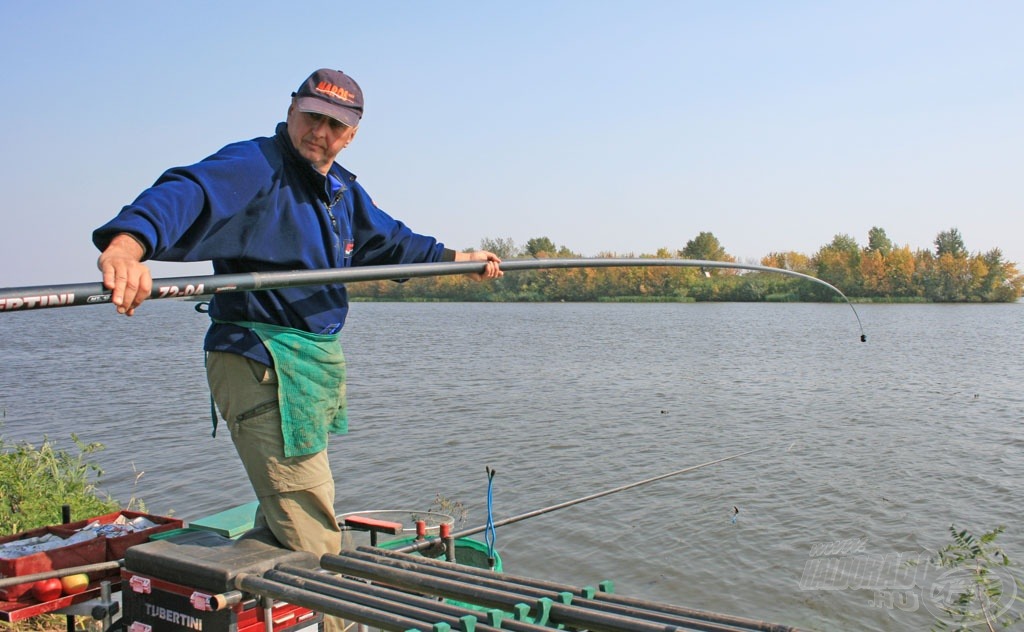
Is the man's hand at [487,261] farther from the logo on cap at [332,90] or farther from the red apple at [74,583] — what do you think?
the red apple at [74,583]

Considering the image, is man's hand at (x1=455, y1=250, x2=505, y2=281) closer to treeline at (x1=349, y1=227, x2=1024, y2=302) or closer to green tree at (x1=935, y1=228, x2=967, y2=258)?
treeline at (x1=349, y1=227, x2=1024, y2=302)

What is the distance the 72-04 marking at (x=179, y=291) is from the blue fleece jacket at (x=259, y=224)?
16 centimetres

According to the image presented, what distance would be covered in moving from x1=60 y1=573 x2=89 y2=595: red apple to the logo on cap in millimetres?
2240

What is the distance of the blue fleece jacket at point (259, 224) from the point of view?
275 centimetres

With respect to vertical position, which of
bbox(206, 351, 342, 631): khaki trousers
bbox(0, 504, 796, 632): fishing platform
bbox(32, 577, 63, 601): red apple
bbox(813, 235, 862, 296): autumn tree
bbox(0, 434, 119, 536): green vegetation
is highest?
bbox(813, 235, 862, 296): autumn tree

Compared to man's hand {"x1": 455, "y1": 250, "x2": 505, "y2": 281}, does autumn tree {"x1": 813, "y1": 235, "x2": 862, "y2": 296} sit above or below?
above

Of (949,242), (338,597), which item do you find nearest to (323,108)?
(338,597)

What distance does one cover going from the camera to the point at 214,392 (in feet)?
10.8

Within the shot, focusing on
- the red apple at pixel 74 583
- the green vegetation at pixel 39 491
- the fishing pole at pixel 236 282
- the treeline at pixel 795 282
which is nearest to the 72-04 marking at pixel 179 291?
the fishing pole at pixel 236 282

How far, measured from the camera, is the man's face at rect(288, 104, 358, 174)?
3.19 meters

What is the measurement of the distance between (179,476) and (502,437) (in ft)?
17.0

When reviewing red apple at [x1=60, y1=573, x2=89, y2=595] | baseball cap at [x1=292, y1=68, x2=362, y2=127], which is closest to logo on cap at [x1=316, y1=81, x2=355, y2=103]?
baseball cap at [x1=292, y1=68, x2=362, y2=127]

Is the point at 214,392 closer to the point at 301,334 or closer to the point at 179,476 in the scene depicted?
the point at 301,334

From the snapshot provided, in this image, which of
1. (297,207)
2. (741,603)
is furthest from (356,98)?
(741,603)
